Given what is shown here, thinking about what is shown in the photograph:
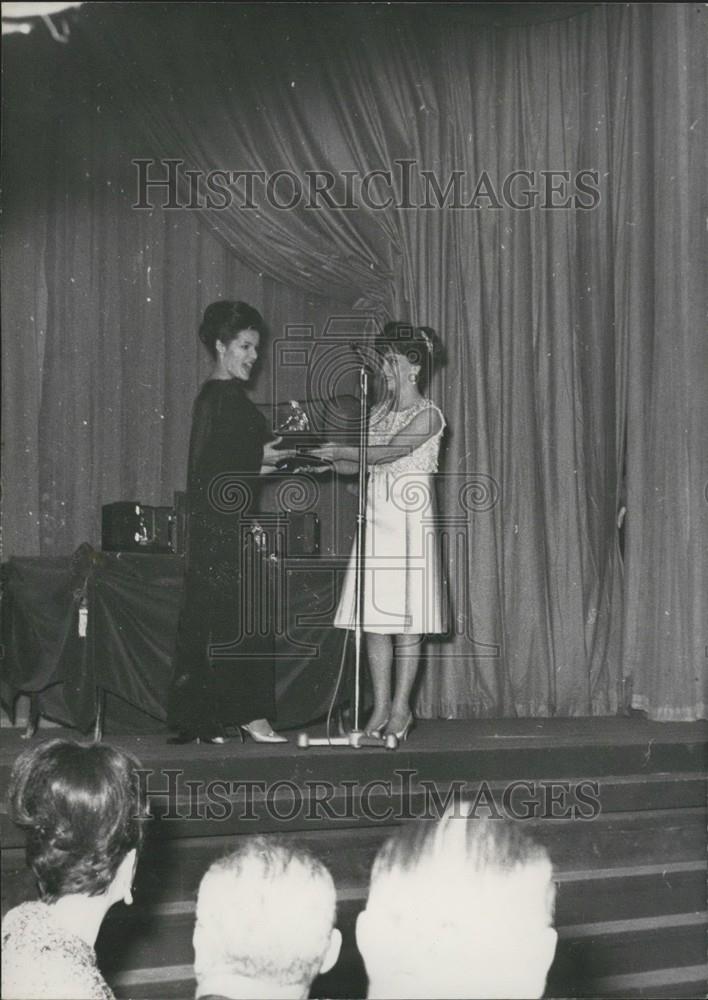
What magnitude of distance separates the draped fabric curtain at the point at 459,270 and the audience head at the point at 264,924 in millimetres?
3577

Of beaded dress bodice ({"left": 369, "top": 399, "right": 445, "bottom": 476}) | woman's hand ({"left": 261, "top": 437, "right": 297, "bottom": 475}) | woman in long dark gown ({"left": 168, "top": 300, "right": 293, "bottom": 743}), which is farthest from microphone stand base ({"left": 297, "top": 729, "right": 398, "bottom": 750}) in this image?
woman's hand ({"left": 261, "top": 437, "right": 297, "bottom": 475})

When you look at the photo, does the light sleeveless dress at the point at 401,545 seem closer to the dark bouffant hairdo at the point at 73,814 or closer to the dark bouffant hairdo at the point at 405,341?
the dark bouffant hairdo at the point at 405,341

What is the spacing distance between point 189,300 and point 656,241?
7.75 ft

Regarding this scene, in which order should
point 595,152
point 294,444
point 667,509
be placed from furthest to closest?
point 595,152 < point 667,509 < point 294,444

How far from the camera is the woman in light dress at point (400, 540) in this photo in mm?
4023

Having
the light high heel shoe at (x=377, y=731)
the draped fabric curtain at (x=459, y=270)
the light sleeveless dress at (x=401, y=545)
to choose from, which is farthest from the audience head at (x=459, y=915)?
the draped fabric curtain at (x=459, y=270)

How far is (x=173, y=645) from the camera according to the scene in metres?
4.19

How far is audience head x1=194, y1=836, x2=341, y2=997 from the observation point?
1584 mm

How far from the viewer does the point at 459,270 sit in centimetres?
532

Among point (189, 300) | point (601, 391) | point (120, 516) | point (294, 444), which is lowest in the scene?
point (120, 516)

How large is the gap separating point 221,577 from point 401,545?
2.36 feet

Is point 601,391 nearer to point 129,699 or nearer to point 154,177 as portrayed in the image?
point 154,177

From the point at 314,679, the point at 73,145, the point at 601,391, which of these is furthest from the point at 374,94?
the point at 314,679

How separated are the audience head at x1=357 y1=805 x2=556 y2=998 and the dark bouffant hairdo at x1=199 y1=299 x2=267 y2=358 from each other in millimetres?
2717
